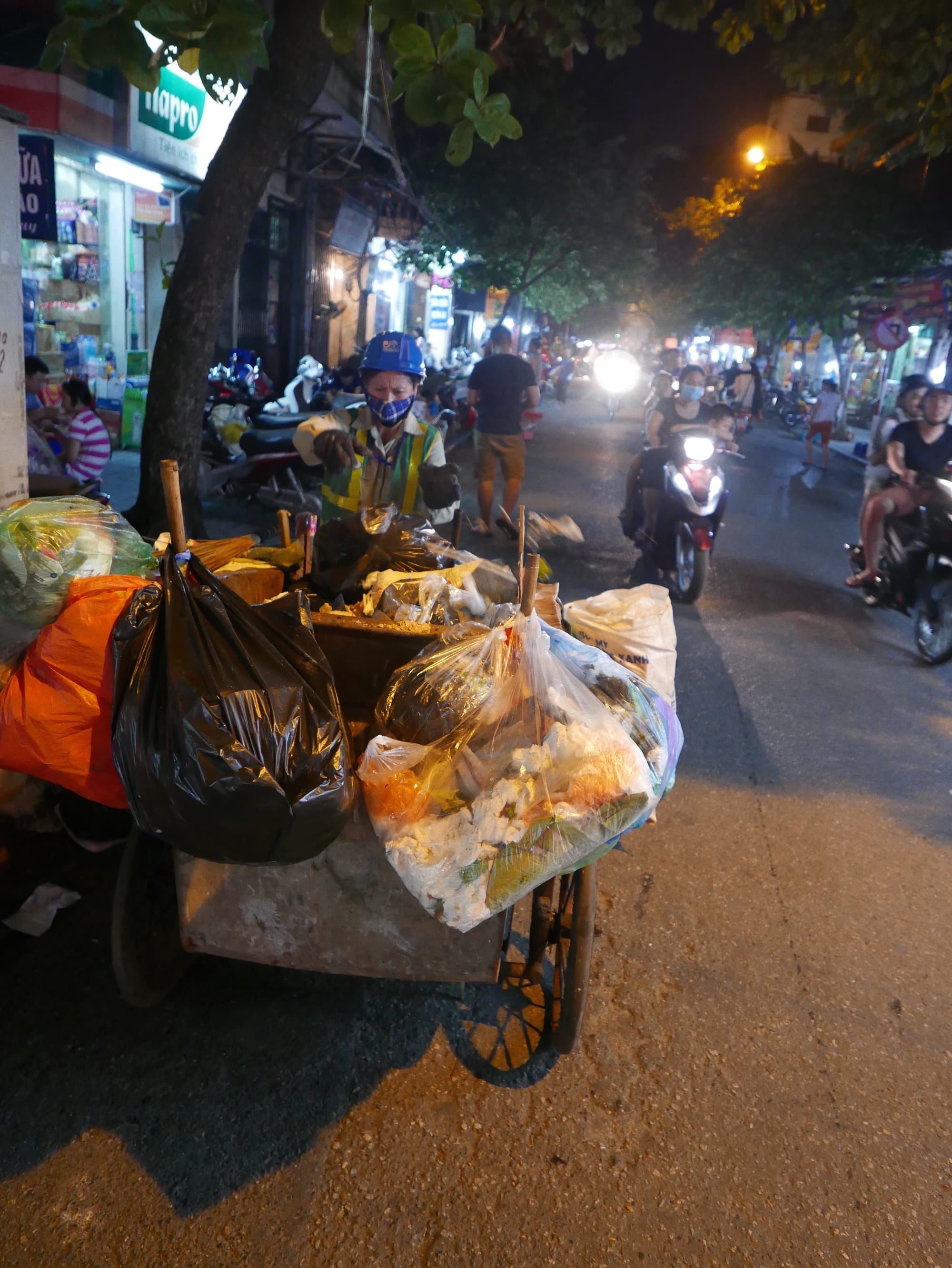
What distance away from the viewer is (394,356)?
397cm

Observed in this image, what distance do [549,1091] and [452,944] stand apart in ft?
2.15

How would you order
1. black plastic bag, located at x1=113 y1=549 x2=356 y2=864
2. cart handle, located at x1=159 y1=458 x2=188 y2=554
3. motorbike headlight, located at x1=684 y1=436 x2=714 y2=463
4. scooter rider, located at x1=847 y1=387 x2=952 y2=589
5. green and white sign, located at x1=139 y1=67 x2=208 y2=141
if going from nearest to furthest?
black plastic bag, located at x1=113 y1=549 x2=356 y2=864 < cart handle, located at x1=159 y1=458 x2=188 y2=554 < scooter rider, located at x1=847 y1=387 x2=952 y2=589 < motorbike headlight, located at x1=684 y1=436 x2=714 y2=463 < green and white sign, located at x1=139 y1=67 x2=208 y2=141

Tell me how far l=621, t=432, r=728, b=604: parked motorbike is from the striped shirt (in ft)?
15.1

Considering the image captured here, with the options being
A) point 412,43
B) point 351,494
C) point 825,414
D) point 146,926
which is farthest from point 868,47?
point 825,414


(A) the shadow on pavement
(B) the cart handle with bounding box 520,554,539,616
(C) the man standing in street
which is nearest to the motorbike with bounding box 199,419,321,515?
(C) the man standing in street

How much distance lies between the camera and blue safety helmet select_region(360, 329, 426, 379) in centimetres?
397

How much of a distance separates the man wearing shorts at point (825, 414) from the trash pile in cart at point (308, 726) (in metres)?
15.8

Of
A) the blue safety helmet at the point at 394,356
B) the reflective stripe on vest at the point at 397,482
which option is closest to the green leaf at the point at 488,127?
the blue safety helmet at the point at 394,356

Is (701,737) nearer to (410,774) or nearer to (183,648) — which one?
(410,774)

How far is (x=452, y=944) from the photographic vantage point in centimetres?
225

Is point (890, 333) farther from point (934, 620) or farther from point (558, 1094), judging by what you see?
point (558, 1094)

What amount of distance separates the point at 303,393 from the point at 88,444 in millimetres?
5317

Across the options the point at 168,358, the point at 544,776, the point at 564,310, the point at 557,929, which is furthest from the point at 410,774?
the point at 564,310

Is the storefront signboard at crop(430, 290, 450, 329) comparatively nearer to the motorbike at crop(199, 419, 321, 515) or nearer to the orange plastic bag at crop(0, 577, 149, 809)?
the motorbike at crop(199, 419, 321, 515)
